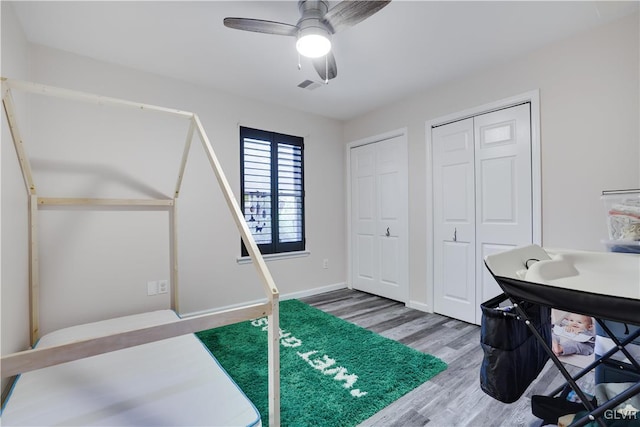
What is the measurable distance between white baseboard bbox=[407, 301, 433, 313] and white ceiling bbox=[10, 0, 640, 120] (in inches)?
94.3

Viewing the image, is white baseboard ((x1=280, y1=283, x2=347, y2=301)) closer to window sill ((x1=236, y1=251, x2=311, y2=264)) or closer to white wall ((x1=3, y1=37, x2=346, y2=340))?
white wall ((x1=3, y1=37, x2=346, y2=340))

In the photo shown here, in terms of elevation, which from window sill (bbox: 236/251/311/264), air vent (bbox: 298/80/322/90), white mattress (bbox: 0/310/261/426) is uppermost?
air vent (bbox: 298/80/322/90)

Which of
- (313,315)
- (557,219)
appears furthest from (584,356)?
(313,315)

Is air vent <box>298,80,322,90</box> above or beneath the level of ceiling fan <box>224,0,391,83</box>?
above

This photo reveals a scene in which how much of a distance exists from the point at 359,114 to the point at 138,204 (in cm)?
284

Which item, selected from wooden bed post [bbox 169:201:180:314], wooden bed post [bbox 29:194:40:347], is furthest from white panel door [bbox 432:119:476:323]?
wooden bed post [bbox 29:194:40:347]

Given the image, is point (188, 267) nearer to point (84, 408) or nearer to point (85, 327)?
point (85, 327)

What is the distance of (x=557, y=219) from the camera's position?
2193 millimetres

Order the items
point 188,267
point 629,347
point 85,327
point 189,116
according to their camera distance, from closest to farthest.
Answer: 1. point 629,347
2. point 189,116
3. point 85,327
4. point 188,267

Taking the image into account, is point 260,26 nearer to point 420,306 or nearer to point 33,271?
point 33,271

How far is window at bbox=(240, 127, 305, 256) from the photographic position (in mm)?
3223

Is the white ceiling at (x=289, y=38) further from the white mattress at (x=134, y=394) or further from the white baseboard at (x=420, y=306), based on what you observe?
the white baseboard at (x=420, y=306)

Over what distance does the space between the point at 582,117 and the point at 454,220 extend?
1.25 meters

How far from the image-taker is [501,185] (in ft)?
8.23
